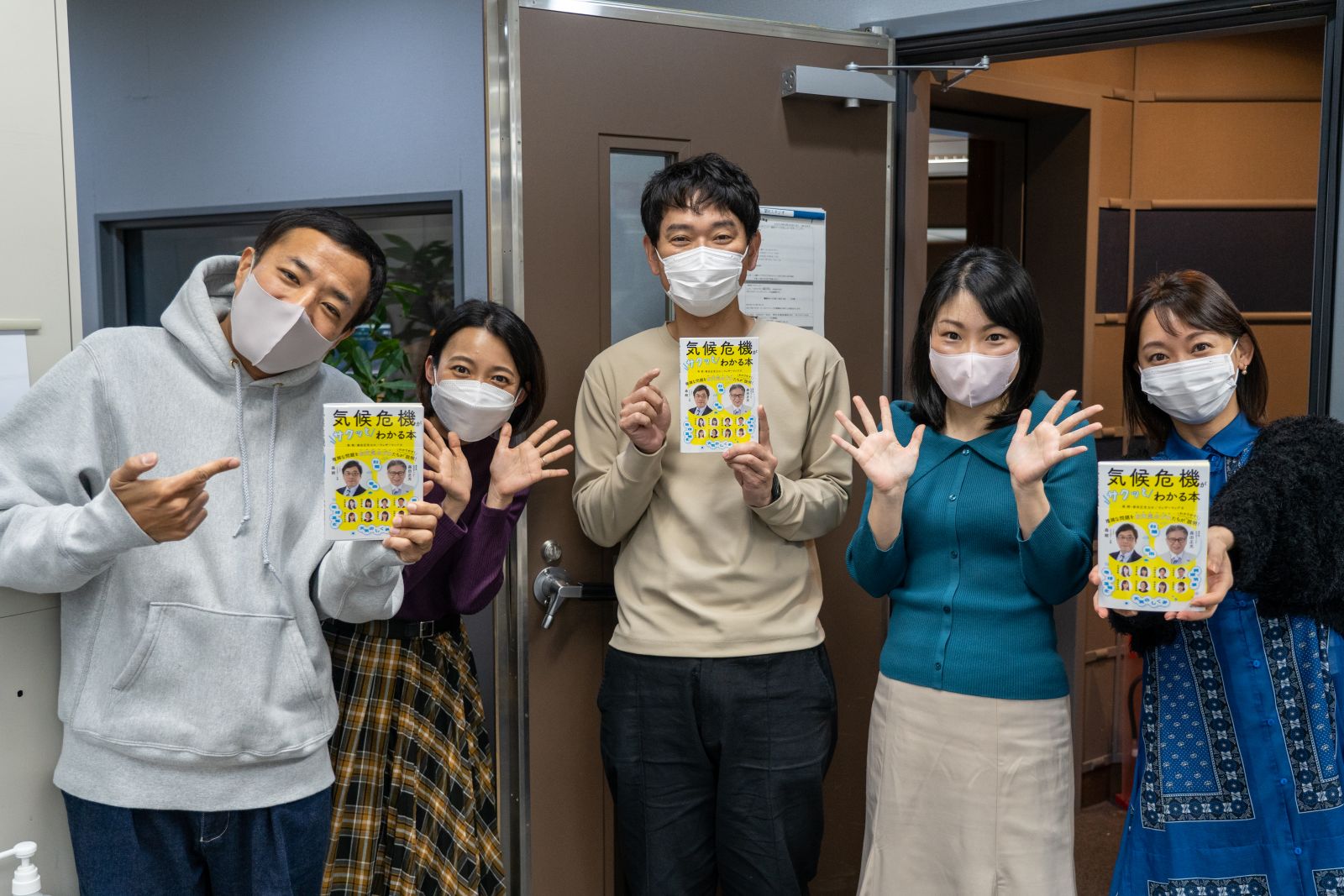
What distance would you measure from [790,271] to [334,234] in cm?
115

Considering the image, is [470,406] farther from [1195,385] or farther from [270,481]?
[1195,385]

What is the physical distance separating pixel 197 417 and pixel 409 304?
6.99 feet

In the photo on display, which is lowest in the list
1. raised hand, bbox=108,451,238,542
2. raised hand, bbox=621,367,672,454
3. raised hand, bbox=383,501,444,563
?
raised hand, bbox=383,501,444,563

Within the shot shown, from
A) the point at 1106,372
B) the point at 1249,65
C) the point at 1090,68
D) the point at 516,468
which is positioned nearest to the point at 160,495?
the point at 516,468

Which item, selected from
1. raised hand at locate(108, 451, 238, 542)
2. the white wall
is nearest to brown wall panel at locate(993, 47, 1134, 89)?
the white wall

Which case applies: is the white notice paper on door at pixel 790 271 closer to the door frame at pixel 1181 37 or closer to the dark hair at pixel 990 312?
the door frame at pixel 1181 37

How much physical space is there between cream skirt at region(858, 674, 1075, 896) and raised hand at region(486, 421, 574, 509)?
72cm

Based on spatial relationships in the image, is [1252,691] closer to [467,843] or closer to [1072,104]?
[467,843]

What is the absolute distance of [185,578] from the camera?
1611 mm

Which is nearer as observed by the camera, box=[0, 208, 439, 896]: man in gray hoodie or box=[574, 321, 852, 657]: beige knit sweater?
box=[0, 208, 439, 896]: man in gray hoodie

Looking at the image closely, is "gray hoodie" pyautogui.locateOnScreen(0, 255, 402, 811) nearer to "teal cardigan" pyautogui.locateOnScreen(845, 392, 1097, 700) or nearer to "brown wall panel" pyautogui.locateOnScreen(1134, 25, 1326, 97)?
"teal cardigan" pyautogui.locateOnScreen(845, 392, 1097, 700)

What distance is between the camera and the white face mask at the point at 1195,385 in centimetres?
175

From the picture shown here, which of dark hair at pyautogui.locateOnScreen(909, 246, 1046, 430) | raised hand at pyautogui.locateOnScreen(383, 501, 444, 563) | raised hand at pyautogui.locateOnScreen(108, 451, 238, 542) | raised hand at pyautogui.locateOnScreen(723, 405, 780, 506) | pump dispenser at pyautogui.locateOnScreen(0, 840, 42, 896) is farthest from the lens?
raised hand at pyautogui.locateOnScreen(723, 405, 780, 506)

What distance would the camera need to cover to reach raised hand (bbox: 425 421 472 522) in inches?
77.7
